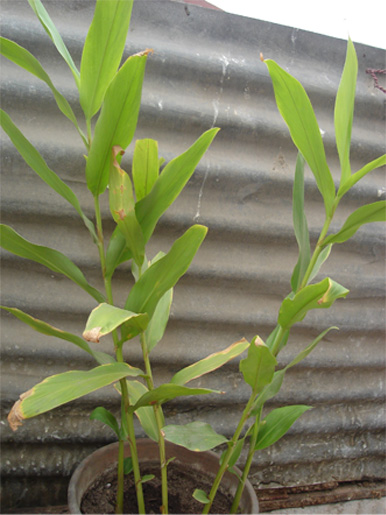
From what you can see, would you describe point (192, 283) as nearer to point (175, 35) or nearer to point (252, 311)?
point (252, 311)

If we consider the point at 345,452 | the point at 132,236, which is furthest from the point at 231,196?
the point at 345,452

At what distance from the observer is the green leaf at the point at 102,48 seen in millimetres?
708

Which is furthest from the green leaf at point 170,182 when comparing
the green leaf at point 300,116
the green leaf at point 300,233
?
the green leaf at point 300,233

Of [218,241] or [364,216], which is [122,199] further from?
[218,241]

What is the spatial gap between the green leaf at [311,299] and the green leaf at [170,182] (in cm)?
24

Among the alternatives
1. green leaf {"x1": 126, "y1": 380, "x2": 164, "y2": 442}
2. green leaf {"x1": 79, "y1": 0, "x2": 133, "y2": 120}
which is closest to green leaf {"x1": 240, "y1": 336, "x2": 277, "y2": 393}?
green leaf {"x1": 126, "y1": 380, "x2": 164, "y2": 442}

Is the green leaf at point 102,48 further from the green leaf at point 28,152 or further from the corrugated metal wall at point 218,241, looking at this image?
the corrugated metal wall at point 218,241

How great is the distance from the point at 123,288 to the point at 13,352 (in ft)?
0.87

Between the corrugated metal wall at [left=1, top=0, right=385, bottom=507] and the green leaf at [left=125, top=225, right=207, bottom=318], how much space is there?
0.35 meters

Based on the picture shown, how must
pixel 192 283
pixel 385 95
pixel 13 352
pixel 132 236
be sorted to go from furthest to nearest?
pixel 385 95 < pixel 192 283 < pixel 13 352 < pixel 132 236

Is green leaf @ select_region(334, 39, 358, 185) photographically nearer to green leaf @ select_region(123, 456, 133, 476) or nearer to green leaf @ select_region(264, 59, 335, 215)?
green leaf @ select_region(264, 59, 335, 215)

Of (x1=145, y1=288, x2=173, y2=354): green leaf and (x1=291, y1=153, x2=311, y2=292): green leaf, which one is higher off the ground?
(x1=291, y1=153, x2=311, y2=292): green leaf

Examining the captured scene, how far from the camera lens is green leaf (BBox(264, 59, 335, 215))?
0.72 m

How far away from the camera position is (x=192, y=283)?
1138 millimetres
